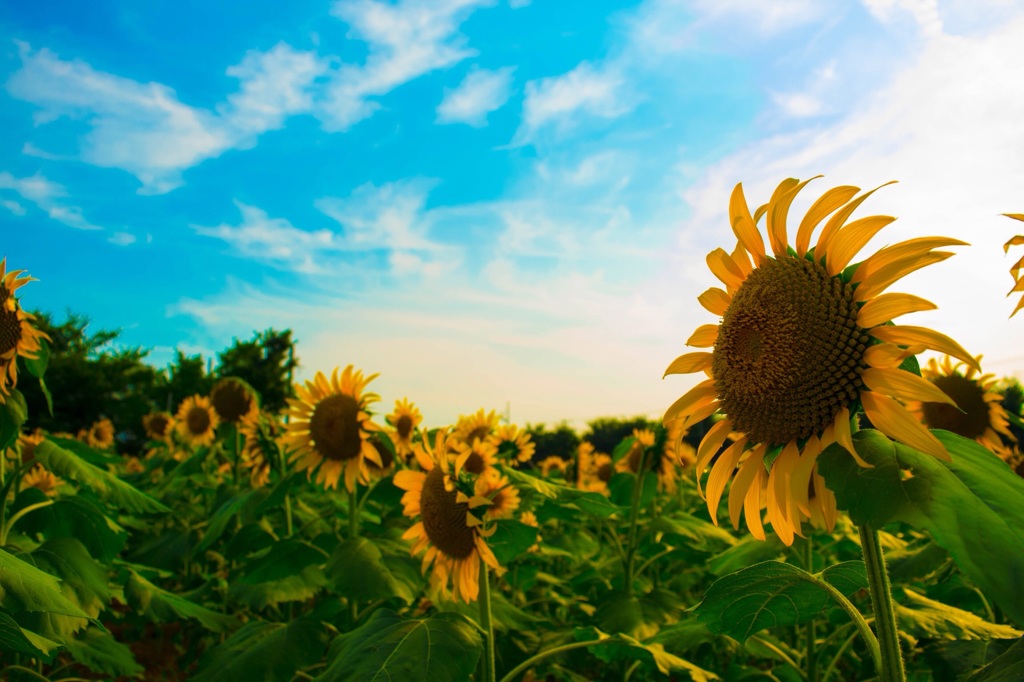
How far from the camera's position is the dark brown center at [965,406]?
384 centimetres

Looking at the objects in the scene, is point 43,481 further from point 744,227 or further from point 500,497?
point 744,227

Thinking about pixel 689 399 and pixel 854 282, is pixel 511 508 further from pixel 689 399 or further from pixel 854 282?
pixel 854 282

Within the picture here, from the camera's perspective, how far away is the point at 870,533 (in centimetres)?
150

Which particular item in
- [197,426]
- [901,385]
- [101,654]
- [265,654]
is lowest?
[101,654]

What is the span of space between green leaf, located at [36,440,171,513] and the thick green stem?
2949 mm

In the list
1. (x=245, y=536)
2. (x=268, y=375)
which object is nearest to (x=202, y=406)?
(x=245, y=536)

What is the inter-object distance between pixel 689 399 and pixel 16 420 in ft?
8.90

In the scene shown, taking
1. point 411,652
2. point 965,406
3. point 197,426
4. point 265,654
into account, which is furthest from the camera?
point 197,426

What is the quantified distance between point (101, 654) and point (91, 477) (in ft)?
2.83

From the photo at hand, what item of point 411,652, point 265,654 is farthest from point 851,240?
point 265,654

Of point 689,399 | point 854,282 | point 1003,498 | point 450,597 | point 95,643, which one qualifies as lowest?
point 95,643

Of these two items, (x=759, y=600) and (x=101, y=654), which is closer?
(x=759, y=600)

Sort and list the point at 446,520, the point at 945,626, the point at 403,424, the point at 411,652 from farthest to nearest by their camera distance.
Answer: the point at 403,424 → the point at 446,520 → the point at 945,626 → the point at 411,652

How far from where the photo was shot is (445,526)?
2.79m
